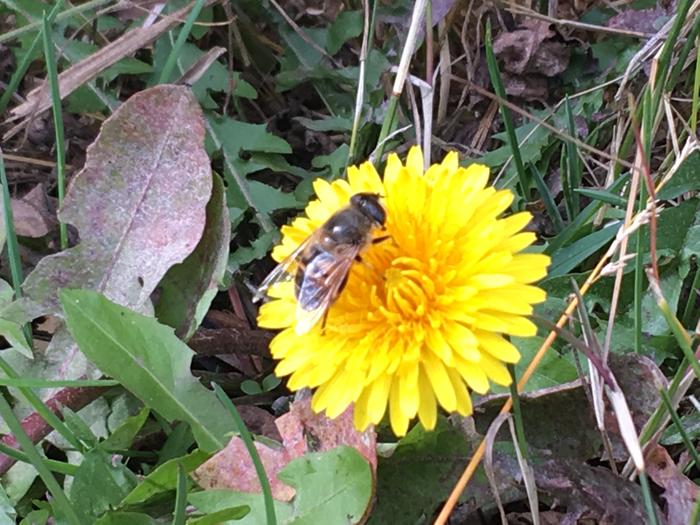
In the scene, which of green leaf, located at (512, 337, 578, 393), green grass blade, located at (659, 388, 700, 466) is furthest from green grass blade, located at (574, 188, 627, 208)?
green grass blade, located at (659, 388, 700, 466)

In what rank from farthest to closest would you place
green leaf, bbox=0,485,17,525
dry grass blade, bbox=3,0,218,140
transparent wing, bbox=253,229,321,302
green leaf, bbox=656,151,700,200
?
dry grass blade, bbox=3,0,218,140 → green leaf, bbox=656,151,700,200 → green leaf, bbox=0,485,17,525 → transparent wing, bbox=253,229,321,302

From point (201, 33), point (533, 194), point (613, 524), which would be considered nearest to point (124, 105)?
point (201, 33)

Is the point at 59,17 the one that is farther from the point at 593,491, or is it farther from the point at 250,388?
the point at 593,491

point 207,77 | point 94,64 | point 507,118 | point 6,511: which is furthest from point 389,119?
point 6,511

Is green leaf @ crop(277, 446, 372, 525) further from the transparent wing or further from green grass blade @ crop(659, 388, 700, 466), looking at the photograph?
green grass blade @ crop(659, 388, 700, 466)

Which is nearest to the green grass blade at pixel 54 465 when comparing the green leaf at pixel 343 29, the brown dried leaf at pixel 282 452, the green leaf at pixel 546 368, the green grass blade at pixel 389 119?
the brown dried leaf at pixel 282 452

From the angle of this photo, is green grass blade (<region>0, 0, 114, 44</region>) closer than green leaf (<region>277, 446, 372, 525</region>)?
No
